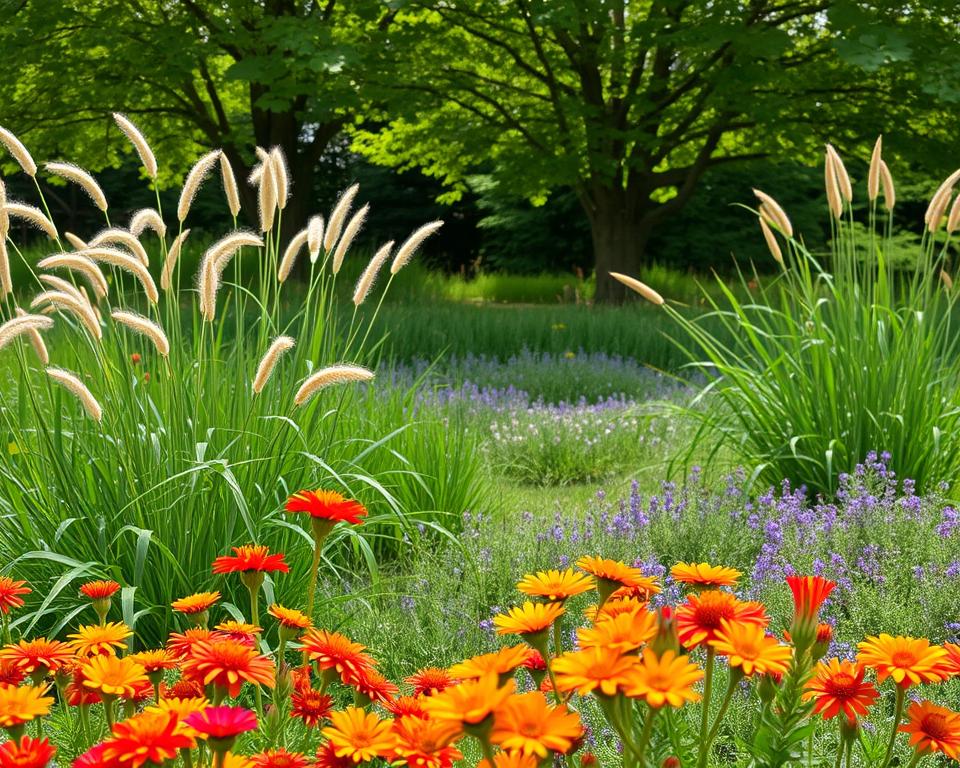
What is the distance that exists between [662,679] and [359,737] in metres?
0.33

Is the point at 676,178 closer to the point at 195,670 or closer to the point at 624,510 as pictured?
the point at 624,510

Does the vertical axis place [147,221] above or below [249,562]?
above

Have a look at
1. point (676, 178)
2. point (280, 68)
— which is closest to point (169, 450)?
point (280, 68)

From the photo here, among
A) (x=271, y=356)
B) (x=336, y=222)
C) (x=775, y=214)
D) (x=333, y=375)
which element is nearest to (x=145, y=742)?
(x=333, y=375)

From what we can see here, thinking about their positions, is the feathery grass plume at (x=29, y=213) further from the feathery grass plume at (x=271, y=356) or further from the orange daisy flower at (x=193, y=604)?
the orange daisy flower at (x=193, y=604)

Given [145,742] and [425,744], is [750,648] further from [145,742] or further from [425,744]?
[145,742]

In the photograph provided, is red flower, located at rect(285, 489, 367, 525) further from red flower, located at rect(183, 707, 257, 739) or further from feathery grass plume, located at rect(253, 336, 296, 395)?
feathery grass plume, located at rect(253, 336, 296, 395)

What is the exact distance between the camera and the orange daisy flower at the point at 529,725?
2.81 feet

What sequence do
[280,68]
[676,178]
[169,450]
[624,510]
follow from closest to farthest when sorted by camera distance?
[169,450] → [624,510] → [280,68] → [676,178]

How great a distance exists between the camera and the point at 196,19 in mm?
12555

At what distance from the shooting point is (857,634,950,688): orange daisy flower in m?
1.13

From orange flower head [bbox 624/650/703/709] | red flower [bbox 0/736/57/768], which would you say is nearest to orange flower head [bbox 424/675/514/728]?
orange flower head [bbox 624/650/703/709]

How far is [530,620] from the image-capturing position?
1.15m

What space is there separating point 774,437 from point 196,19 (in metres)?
10.7
